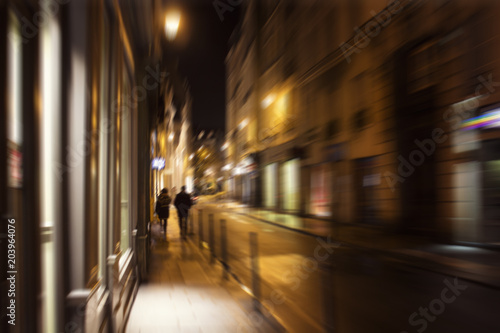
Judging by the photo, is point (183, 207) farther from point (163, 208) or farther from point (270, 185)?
point (270, 185)

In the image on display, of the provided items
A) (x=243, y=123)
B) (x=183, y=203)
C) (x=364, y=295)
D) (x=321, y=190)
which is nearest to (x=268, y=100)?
(x=243, y=123)

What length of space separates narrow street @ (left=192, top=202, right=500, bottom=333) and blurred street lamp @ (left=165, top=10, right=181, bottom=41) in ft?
19.1

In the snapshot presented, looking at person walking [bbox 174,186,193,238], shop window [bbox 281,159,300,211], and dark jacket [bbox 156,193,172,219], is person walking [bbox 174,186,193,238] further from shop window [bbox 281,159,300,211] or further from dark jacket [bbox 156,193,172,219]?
shop window [bbox 281,159,300,211]

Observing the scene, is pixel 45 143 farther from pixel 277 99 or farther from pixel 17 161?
pixel 277 99

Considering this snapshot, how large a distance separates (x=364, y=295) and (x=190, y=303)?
2539 mm

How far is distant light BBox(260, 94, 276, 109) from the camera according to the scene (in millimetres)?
30234

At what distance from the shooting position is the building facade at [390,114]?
11164mm

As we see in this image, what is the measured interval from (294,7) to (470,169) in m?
17.3

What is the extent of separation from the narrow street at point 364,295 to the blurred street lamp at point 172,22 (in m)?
5.82

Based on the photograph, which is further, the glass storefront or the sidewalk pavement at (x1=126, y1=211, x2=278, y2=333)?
the glass storefront

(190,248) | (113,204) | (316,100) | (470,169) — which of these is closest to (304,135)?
(316,100)

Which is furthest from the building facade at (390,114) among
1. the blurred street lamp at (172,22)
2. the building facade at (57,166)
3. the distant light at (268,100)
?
the building facade at (57,166)

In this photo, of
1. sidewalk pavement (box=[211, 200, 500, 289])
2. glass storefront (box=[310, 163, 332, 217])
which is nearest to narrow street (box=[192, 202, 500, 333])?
sidewalk pavement (box=[211, 200, 500, 289])

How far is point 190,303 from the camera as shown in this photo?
17.5 feet
